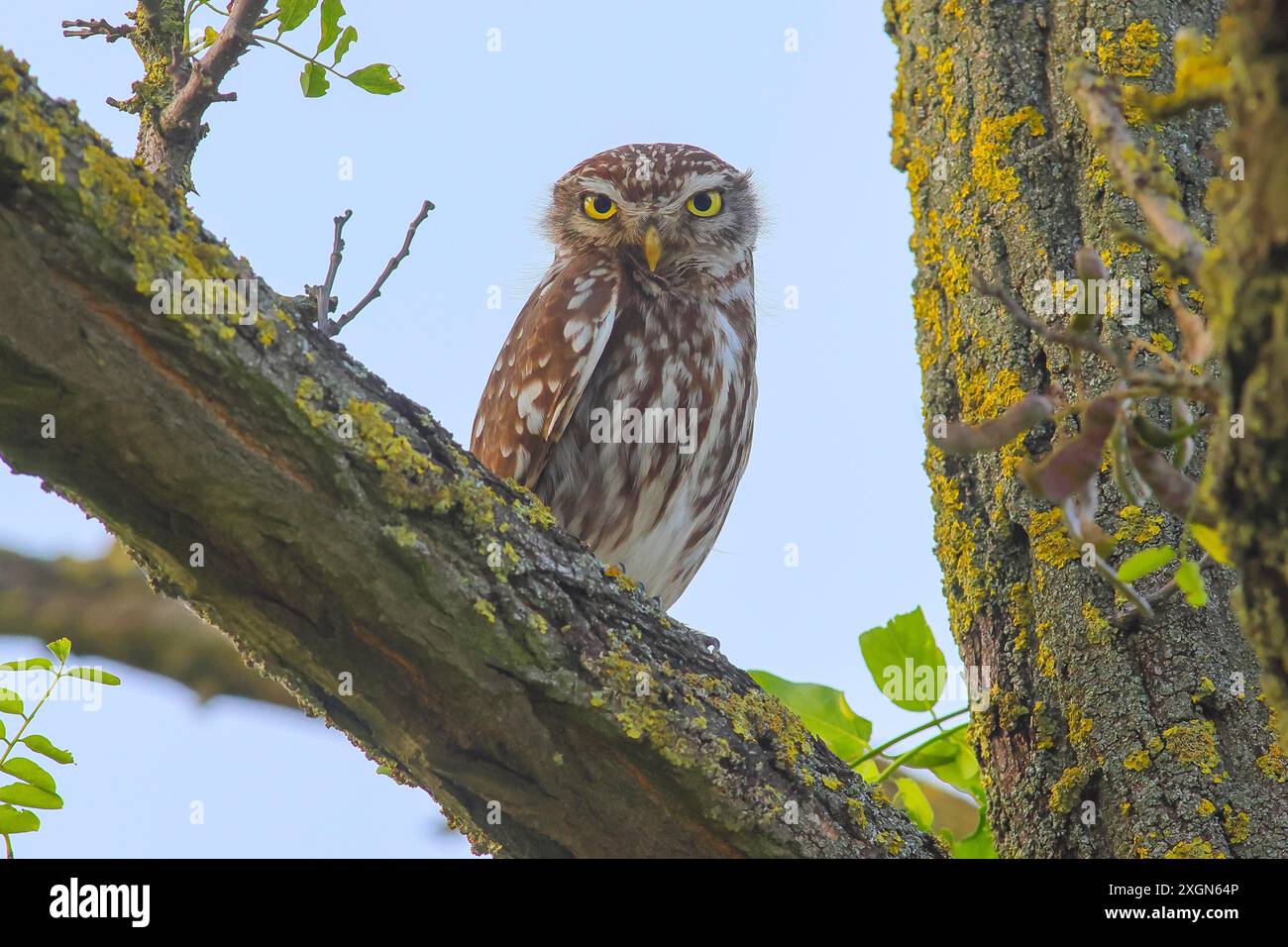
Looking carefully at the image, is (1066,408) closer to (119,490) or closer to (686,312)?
(119,490)

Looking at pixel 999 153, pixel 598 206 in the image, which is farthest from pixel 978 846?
pixel 598 206

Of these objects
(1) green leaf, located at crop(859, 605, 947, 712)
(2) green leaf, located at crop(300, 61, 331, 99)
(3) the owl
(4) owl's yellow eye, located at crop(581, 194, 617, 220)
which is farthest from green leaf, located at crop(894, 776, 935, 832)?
(4) owl's yellow eye, located at crop(581, 194, 617, 220)

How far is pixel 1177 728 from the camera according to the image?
8.57 ft

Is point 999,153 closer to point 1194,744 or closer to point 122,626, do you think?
point 1194,744

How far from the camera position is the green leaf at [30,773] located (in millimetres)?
2316

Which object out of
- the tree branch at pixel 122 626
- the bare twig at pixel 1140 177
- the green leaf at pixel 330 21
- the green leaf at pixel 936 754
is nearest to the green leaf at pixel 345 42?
the green leaf at pixel 330 21

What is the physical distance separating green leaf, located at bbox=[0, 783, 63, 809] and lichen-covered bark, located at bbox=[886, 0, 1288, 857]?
6.44 ft

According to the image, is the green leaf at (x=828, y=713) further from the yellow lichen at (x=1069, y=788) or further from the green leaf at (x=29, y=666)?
the green leaf at (x=29, y=666)

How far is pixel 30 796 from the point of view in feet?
7.57

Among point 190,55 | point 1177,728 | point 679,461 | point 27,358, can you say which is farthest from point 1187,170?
point 27,358
